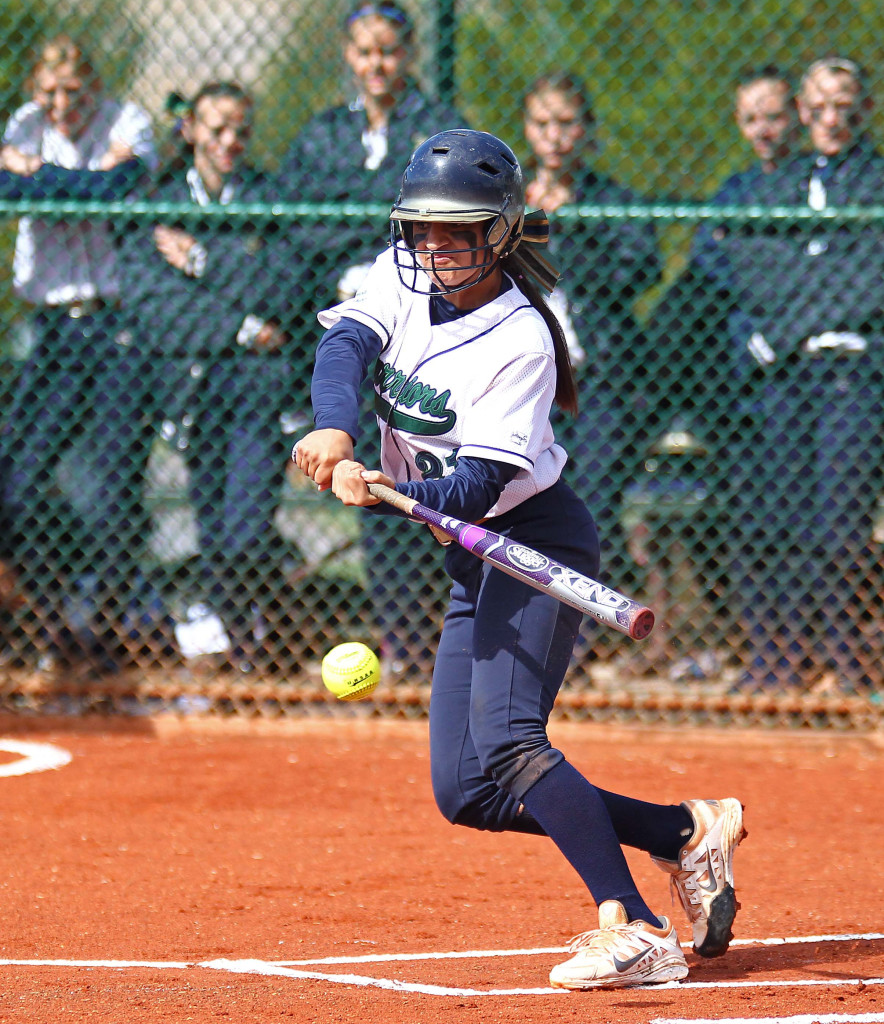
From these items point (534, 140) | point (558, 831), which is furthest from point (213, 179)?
point (558, 831)

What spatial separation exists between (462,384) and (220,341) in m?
2.95

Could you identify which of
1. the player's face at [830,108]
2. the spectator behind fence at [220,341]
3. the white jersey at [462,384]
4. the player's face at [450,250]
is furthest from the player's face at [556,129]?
the player's face at [450,250]

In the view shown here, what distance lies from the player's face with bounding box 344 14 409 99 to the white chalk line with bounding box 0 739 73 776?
9.73 feet

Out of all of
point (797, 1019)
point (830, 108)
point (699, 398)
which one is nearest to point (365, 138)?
point (699, 398)

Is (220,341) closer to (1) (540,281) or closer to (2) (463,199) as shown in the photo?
(1) (540,281)

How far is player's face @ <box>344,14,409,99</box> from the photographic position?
553cm

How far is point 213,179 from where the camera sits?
224 inches

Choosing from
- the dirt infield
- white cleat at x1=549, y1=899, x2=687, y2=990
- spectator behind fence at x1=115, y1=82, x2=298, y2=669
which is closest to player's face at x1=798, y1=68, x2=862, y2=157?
spectator behind fence at x1=115, y1=82, x2=298, y2=669

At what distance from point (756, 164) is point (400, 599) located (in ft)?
7.66

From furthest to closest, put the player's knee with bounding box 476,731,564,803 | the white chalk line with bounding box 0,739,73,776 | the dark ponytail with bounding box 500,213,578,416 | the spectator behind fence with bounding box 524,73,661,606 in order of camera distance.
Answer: the spectator behind fence with bounding box 524,73,661,606 < the white chalk line with bounding box 0,739,73,776 < the dark ponytail with bounding box 500,213,578,416 < the player's knee with bounding box 476,731,564,803

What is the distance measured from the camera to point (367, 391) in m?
5.95

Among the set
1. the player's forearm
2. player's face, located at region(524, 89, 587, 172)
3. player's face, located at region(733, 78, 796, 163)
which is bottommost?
the player's forearm

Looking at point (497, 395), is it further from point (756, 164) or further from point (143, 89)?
point (143, 89)

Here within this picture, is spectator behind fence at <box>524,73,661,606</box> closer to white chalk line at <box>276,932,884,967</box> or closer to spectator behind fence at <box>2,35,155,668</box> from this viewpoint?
spectator behind fence at <box>2,35,155,668</box>
